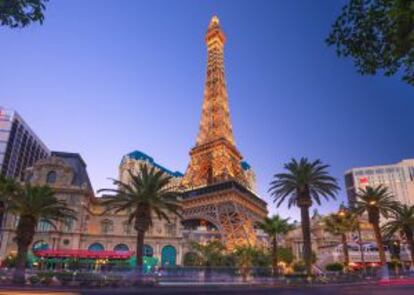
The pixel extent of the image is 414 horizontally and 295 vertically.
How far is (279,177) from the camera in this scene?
4112cm

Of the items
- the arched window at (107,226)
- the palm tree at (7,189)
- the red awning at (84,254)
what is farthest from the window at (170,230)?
A: the palm tree at (7,189)

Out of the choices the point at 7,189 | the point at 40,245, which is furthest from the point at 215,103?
the point at 7,189

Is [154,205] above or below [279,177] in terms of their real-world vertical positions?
below

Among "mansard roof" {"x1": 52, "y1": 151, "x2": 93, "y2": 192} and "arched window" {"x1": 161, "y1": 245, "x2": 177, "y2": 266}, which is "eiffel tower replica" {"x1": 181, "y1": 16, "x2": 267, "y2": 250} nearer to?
"arched window" {"x1": 161, "y1": 245, "x2": 177, "y2": 266}

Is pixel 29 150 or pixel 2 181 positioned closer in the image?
A: pixel 2 181

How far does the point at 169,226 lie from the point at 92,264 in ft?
51.6

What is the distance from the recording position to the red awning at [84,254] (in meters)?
51.8

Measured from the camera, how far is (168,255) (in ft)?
205

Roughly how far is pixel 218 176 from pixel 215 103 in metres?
22.2

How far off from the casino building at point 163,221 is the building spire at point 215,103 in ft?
0.93

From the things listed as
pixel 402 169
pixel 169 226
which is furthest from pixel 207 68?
pixel 402 169

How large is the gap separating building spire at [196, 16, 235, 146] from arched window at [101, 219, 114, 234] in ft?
109

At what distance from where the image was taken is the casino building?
186ft

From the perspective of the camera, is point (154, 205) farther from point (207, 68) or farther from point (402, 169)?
point (402, 169)
